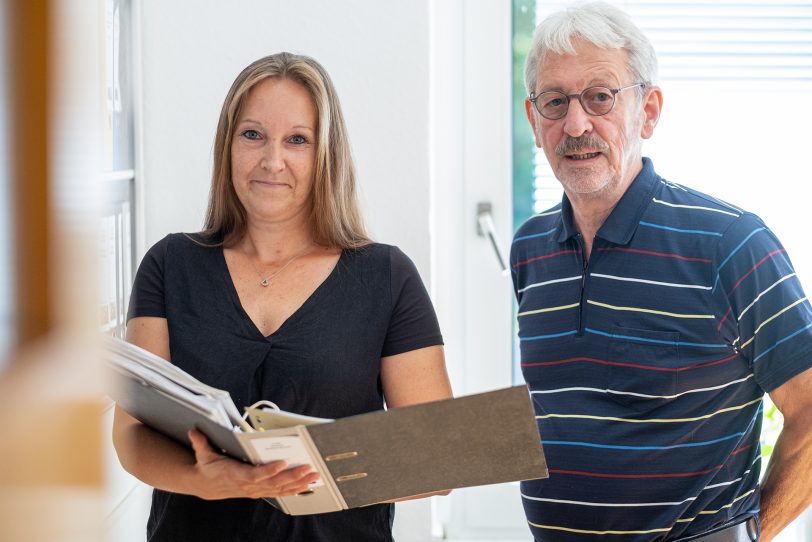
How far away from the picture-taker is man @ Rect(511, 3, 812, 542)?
1.34 m

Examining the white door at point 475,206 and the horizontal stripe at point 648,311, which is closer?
the horizontal stripe at point 648,311

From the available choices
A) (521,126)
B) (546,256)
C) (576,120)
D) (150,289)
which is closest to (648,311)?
(546,256)

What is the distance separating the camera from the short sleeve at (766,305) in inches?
50.6

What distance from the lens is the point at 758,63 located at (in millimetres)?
2791

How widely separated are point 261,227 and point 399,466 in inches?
25.9

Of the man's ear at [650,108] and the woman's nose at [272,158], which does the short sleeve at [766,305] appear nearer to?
the man's ear at [650,108]

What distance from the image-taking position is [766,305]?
4.24 ft

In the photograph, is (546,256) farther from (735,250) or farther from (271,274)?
(271,274)

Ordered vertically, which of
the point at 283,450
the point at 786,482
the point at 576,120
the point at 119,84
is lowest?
the point at 786,482

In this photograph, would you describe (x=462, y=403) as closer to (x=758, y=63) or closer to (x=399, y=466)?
(x=399, y=466)

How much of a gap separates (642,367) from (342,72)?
1273 millimetres

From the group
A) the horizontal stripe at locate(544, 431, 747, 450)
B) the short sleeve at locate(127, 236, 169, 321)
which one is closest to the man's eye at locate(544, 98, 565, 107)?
the horizontal stripe at locate(544, 431, 747, 450)

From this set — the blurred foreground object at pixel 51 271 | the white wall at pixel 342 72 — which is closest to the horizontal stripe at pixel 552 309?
the white wall at pixel 342 72

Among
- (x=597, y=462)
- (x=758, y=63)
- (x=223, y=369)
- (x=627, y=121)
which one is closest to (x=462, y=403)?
(x=597, y=462)
